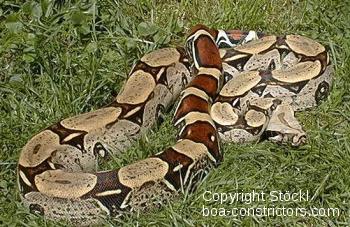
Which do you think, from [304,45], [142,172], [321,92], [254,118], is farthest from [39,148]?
[304,45]

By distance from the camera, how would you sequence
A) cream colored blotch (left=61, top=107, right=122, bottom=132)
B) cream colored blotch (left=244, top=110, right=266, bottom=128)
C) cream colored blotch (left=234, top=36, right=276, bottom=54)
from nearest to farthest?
cream colored blotch (left=61, top=107, right=122, bottom=132) → cream colored blotch (left=244, top=110, right=266, bottom=128) → cream colored blotch (left=234, top=36, right=276, bottom=54)

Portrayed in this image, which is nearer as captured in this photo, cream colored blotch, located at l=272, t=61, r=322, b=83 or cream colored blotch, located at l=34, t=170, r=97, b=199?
cream colored blotch, located at l=34, t=170, r=97, b=199

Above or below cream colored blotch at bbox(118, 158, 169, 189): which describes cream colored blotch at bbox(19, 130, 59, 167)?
above

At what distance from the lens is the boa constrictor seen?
17.6 ft

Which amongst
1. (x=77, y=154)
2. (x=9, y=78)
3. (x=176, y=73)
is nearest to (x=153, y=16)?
(x=176, y=73)

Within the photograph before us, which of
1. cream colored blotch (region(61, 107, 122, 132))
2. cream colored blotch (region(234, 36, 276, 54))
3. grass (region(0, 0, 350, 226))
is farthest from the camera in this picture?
cream colored blotch (region(234, 36, 276, 54))

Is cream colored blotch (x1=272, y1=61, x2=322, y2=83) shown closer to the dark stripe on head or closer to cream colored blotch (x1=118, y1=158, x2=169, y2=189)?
the dark stripe on head

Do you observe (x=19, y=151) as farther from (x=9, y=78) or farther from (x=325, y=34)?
(x=325, y=34)

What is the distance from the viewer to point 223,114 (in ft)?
20.9

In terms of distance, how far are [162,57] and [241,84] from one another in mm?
788

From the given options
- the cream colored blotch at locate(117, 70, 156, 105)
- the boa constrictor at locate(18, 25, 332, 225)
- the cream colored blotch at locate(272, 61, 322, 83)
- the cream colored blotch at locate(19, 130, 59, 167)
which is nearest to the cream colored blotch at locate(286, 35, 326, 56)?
the boa constrictor at locate(18, 25, 332, 225)

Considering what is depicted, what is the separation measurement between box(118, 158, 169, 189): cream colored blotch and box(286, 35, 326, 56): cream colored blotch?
2.20m

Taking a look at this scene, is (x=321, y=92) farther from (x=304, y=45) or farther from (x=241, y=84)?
(x=241, y=84)

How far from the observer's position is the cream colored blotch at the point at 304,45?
22.9ft
